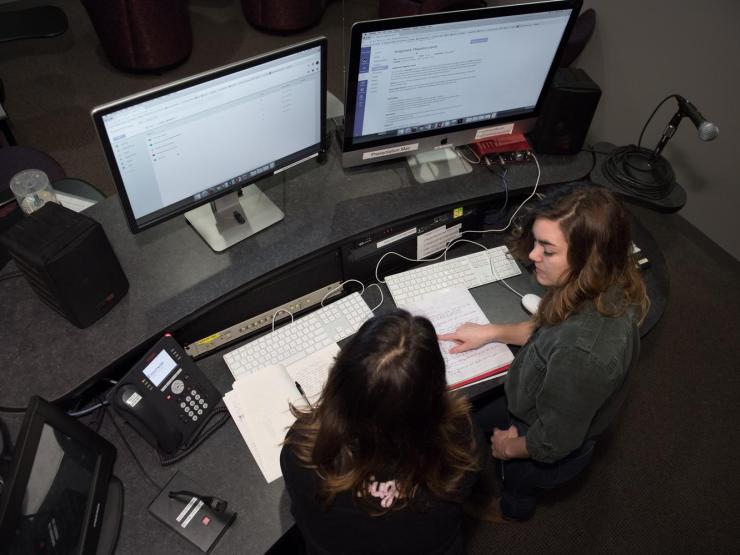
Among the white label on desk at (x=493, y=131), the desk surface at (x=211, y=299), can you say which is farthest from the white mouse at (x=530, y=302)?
the white label on desk at (x=493, y=131)

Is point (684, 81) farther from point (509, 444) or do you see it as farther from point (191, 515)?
point (191, 515)

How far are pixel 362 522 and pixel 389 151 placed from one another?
102 cm

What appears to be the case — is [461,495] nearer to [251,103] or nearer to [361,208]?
[361,208]

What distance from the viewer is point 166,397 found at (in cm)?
128

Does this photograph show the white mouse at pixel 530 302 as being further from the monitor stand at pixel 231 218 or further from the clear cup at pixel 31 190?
the clear cup at pixel 31 190

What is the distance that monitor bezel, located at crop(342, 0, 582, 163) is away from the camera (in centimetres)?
132

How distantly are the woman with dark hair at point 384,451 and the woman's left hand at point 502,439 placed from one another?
439mm

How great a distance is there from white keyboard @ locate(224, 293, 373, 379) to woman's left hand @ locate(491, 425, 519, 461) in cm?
50

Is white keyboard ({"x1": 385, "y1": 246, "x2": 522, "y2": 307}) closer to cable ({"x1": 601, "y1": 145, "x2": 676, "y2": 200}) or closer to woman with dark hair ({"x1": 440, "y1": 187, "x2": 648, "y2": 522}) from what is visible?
woman with dark hair ({"x1": 440, "y1": 187, "x2": 648, "y2": 522})

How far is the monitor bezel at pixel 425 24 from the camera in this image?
4.33 ft

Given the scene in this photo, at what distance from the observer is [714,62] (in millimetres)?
2406

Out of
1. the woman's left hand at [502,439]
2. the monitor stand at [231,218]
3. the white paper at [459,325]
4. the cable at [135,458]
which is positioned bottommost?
→ the woman's left hand at [502,439]

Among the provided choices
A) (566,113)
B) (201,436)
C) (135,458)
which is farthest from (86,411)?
(566,113)

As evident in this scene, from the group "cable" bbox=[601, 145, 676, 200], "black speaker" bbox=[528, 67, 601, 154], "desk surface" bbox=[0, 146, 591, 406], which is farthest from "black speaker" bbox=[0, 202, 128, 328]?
"cable" bbox=[601, 145, 676, 200]
